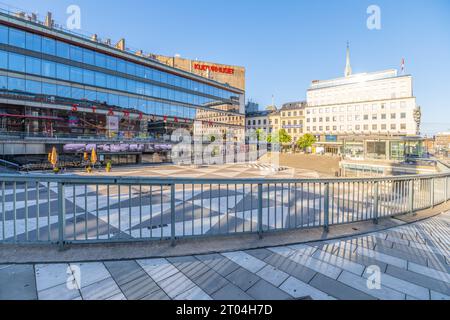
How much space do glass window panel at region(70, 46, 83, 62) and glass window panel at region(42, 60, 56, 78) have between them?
9.17ft

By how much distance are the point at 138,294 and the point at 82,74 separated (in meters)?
36.1

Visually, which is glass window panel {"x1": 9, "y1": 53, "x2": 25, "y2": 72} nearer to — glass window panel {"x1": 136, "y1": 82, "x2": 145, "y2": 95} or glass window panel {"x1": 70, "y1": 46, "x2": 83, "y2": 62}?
glass window panel {"x1": 70, "y1": 46, "x2": 83, "y2": 62}

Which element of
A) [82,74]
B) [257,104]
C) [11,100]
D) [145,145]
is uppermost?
[257,104]

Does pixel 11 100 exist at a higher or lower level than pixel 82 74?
lower

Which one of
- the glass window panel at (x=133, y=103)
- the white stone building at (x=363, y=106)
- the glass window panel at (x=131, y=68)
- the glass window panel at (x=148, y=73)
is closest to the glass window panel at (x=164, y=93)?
A: the glass window panel at (x=148, y=73)

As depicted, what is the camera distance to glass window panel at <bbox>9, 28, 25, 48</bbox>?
81.2 feet

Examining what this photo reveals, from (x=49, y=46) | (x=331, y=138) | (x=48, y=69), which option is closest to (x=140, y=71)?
(x=49, y=46)

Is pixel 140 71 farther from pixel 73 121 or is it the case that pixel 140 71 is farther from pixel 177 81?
pixel 73 121

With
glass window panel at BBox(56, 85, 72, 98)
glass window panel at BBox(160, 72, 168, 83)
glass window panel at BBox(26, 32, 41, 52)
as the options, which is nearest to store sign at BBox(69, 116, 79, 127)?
glass window panel at BBox(56, 85, 72, 98)
